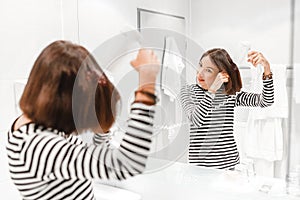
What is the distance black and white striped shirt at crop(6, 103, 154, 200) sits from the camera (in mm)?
661

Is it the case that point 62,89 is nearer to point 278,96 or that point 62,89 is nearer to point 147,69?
point 147,69

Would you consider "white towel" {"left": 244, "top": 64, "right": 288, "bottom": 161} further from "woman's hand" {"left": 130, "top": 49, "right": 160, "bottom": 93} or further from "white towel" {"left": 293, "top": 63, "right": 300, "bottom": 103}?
"woman's hand" {"left": 130, "top": 49, "right": 160, "bottom": 93}

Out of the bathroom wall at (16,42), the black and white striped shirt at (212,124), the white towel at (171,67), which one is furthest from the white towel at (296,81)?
the bathroom wall at (16,42)

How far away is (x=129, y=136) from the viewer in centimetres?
67

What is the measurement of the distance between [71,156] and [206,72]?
63 cm

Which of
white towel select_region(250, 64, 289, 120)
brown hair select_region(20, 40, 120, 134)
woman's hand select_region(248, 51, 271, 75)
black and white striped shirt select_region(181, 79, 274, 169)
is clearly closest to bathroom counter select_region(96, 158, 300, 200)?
black and white striped shirt select_region(181, 79, 274, 169)

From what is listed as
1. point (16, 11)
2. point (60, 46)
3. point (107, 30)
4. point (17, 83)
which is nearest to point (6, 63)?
point (17, 83)

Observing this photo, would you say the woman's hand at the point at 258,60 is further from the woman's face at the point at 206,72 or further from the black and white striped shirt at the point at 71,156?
the black and white striped shirt at the point at 71,156

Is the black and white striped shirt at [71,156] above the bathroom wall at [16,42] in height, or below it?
below

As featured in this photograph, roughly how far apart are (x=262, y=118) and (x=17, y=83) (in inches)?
39.8

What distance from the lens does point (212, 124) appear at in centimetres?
114

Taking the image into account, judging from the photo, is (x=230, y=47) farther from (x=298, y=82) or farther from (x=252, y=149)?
(x=252, y=149)

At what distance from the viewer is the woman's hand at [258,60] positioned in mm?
1028

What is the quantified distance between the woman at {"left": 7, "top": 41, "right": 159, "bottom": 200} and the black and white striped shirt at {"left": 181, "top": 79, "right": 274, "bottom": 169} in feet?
1.41
